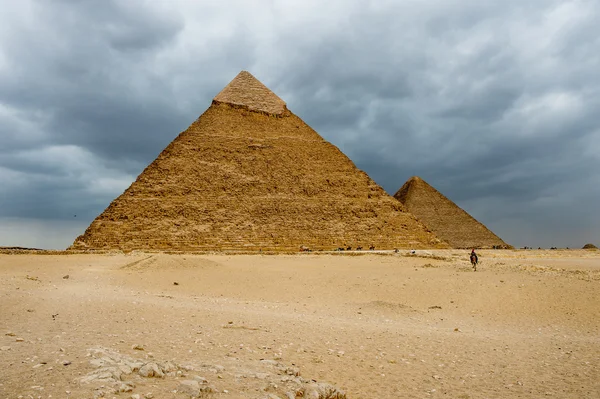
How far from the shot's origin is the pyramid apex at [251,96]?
57.2m

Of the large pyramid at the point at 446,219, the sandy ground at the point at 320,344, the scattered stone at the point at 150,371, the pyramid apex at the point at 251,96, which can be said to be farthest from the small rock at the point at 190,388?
the large pyramid at the point at 446,219

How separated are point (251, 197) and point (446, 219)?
119 ft

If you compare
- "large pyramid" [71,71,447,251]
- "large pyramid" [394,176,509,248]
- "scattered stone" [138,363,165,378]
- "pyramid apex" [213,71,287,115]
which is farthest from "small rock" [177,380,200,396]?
"large pyramid" [394,176,509,248]

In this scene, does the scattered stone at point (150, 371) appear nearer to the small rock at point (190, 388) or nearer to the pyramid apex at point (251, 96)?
the small rock at point (190, 388)

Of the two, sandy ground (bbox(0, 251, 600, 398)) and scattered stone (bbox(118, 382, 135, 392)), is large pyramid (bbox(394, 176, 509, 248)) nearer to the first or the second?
sandy ground (bbox(0, 251, 600, 398))

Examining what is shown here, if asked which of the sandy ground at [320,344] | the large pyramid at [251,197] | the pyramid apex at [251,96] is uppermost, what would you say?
the pyramid apex at [251,96]

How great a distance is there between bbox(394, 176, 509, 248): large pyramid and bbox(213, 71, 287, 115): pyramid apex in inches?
999

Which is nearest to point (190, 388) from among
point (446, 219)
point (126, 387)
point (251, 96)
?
point (126, 387)

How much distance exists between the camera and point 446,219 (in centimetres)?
6831

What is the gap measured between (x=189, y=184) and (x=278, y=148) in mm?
11859

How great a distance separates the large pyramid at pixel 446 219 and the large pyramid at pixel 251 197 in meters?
21.2

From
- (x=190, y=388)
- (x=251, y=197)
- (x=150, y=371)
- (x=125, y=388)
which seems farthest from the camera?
→ (x=251, y=197)

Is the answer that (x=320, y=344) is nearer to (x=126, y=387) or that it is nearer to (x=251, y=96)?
(x=126, y=387)

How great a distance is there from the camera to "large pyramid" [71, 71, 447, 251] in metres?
39.2
